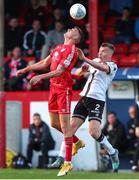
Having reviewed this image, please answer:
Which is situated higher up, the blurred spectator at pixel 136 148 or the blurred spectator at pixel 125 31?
the blurred spectator at pixel 125 31

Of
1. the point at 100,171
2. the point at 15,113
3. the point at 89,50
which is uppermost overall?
the point at 89,50

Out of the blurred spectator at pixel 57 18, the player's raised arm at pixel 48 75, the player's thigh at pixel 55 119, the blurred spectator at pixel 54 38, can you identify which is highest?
the blurred spectator at pixel 57 18

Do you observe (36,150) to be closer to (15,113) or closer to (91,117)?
(15,113)

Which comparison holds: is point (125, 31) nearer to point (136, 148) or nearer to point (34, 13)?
point (34, 13)

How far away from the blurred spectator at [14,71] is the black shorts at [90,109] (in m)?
6.69

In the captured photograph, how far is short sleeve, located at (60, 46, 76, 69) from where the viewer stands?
14734 millimetres

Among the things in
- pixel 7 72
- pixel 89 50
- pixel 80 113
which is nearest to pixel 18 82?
pixel 7 72

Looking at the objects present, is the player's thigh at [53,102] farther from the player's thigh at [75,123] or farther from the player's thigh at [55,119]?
the player's thigh at [75,123]

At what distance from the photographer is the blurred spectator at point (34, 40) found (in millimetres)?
22891

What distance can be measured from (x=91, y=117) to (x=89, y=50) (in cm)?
613

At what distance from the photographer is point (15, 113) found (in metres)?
21.5

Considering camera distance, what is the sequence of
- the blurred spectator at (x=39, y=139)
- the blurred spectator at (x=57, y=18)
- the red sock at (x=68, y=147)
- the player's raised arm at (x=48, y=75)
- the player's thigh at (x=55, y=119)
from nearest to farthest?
the player's raised arm at (x=48, y=75) < the red sock at (x=68, y=147) < the player's thigh at (x=55, y=119) < the blurred spectator at (x=39, y=139) < the blurred spectator at (x=57, y=18)

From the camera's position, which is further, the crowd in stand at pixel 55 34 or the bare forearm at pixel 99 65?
the crowd in stand at pixel 55 34

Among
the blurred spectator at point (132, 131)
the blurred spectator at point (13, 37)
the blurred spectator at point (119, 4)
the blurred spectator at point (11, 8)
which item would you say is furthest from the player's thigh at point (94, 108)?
the blurred spectator at point (11, 8)
